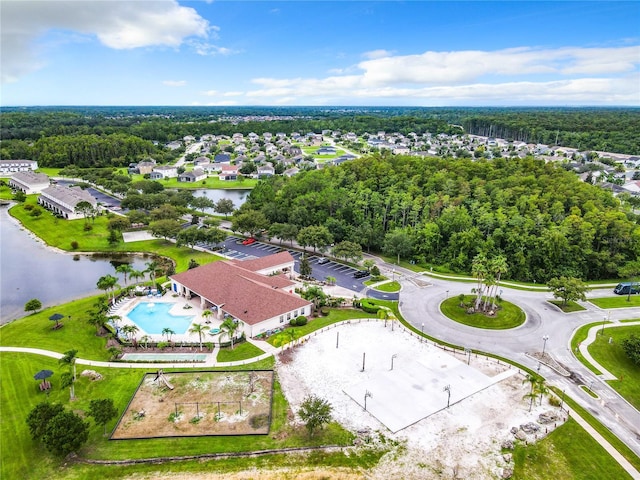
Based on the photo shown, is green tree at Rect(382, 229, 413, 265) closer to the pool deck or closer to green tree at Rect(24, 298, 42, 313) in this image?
the pool deck

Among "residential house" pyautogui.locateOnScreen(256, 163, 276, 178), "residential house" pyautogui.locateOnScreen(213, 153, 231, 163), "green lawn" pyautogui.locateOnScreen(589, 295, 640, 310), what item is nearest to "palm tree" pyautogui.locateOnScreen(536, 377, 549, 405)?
"green lawn" pyautogui.locateOnScreen(589, 295, 640, 310)

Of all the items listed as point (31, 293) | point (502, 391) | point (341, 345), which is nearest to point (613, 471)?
point (502, 391)

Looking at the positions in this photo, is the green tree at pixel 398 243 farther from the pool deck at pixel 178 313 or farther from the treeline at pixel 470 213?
the pool deck at pixel 178 313

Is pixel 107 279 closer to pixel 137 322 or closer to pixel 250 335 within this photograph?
pixel 137 322

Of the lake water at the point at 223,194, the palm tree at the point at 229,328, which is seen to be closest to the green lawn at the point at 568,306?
the palm tree at the point at 229,328

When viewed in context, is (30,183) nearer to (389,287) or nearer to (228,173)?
(228,173)

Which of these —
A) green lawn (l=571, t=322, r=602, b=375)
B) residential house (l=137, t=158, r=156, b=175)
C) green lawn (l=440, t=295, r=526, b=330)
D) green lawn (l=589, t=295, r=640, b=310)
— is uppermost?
residential house (l=137, t=158, r=156, b=175)
